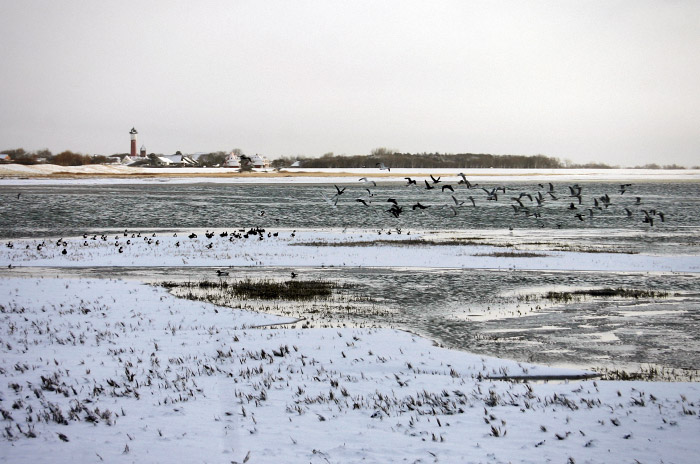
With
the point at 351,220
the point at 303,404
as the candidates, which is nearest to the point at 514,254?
Result: the point at 303,404

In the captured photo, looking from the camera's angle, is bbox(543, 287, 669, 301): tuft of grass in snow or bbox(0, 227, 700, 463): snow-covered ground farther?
bbox(543, 287, 669, 301): tuft of grass in snow

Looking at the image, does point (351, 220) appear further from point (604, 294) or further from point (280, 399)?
Result: point (280, 399)

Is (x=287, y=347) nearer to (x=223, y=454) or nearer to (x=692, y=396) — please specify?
(x=223, y=454)

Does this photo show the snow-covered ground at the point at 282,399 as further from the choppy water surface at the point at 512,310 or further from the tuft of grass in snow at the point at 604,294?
the tuft of grass in snow at the point at 604,294

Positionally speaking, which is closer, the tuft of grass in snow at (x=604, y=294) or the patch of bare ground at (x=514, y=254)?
the tuft of grass in snow at (x=604, y=294)

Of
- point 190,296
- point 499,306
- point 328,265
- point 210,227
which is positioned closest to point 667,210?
point 210,227

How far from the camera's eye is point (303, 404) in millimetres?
8742

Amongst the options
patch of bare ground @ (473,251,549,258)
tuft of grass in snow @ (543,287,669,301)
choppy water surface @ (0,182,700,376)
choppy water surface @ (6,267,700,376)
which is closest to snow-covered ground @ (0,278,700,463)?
choppy water surface @ (6,267,700,376)

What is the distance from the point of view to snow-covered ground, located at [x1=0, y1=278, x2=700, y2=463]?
7145 millimetres

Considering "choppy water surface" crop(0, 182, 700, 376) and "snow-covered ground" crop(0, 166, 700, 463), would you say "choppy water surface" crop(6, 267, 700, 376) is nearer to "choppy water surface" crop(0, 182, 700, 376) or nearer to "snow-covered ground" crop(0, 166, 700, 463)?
"choppy water surface" crop(0, 182, 700, 376)

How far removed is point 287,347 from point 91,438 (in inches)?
174

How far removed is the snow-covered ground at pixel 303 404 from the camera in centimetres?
714

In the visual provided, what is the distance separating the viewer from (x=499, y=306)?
1656cm

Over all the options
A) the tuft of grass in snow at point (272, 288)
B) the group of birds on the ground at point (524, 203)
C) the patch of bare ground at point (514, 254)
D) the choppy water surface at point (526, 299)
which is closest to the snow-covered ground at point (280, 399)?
the choppy water surface at point (526, 299)
